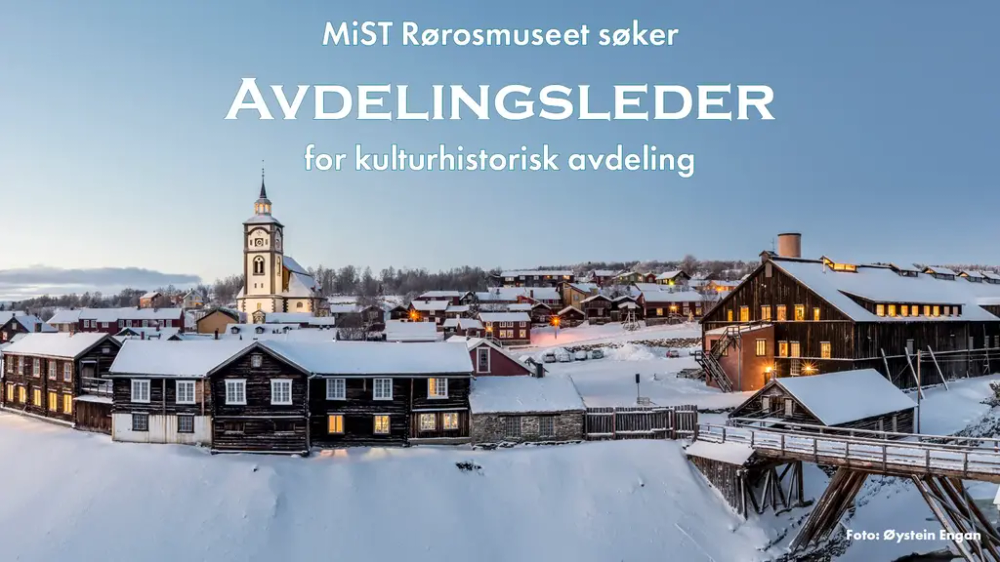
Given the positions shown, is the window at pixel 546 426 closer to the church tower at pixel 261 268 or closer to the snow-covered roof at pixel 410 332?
the snow-covered roof at pixel 410 332

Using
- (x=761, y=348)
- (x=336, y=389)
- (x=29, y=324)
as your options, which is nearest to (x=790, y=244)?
(x=761, y=348)

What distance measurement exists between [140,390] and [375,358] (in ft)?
39.4

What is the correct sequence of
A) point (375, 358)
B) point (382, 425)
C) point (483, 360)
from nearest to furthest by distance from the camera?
point (382, 425) < point (375, 358) < point (483, 360)

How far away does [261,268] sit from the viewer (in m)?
102

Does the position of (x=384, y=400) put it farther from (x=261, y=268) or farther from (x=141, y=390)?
(x=261, y=268)

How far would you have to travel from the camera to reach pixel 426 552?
25750mm

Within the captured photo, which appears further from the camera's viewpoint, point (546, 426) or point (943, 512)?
point (546, 426)

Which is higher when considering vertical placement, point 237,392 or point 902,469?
point 237,392

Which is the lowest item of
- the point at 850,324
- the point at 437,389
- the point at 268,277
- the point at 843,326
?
the point at 437,389

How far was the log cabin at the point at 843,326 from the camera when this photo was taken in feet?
143

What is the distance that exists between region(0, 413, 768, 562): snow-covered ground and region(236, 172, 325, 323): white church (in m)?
70.7

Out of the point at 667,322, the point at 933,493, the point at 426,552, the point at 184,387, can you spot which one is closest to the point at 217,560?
the point at 426,552

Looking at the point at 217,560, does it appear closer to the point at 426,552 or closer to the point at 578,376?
the point at 426,552

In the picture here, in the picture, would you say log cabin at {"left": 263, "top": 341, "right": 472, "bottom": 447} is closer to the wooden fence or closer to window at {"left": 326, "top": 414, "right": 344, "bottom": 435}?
window at {"left": 326, "top": 414, "right": 344, "bottom": 435}
